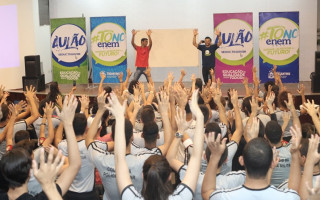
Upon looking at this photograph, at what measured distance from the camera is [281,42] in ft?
38.1

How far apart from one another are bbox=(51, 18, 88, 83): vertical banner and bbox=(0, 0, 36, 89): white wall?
727 millimetres

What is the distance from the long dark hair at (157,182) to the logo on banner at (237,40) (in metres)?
9.42

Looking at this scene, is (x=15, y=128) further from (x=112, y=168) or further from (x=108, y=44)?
(x=108, y=44)

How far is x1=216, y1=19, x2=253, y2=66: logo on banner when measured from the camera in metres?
11.7

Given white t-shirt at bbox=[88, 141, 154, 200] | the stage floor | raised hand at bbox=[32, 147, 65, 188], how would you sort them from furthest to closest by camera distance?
1. the stage floor
2. white t-shirt at bbox=[88, 141, 154, 200]
3. raised hand at bbox=[32, 147, 65, 188]

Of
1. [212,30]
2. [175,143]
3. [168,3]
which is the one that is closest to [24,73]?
[168,3]

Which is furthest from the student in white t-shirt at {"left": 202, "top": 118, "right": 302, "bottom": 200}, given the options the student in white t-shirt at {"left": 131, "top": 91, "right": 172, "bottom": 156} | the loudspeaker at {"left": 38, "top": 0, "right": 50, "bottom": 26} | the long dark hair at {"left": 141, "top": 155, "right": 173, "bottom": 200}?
the loudspeaker at {"left": 38, "top": 0, "right": 50, "bottom": 26}

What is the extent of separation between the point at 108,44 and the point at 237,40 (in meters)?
3.14

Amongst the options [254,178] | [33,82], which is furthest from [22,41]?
[254,178]

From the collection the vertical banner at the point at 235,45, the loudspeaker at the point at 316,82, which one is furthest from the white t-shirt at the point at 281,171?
the vertical banner at the point at 235,45

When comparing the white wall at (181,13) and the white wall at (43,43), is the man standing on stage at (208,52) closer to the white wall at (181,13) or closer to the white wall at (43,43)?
the white wall at (181,13)

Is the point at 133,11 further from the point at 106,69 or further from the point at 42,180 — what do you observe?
the point at 42,180

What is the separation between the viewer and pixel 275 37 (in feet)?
38.2

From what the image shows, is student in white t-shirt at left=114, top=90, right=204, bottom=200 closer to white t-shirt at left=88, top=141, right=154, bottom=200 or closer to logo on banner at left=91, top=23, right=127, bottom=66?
white t-shirt at left=88, top=141, right=154, bottom=200
